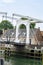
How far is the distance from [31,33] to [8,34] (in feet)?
24.2

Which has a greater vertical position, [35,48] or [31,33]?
[31,33]

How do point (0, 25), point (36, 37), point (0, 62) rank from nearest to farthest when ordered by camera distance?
point (0, 62)
point (36, 37)
point (0, 25)

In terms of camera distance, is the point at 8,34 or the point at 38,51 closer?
the point at 38,51

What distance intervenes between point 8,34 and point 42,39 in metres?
9.17

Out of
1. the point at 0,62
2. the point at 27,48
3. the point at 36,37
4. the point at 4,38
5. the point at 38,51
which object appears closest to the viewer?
the point at 0,62

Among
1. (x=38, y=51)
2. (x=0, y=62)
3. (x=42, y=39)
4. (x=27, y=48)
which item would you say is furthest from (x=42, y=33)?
(x=0, y=62)

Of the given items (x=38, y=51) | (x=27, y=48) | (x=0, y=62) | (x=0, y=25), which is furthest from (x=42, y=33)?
(x=0, y=62)

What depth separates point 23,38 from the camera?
50.2 meters

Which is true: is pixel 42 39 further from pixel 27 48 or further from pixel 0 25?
pixel 0 25

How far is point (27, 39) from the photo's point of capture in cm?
4931

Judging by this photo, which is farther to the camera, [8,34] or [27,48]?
[8,34]

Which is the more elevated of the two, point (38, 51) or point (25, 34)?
point (25, 34)

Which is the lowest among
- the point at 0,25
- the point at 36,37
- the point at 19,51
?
the point at 19,51

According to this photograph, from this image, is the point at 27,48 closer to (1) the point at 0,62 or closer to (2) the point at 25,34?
(2) the point at 25,34
